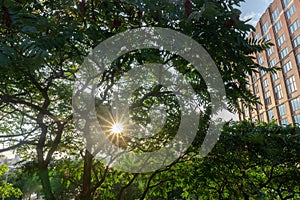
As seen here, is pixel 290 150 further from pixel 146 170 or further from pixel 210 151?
pixel 146 170

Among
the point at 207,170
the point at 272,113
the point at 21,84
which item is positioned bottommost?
the point at 207,170

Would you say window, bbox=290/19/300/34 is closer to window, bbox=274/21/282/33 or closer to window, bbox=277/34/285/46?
window, bbox=277/34/285/46

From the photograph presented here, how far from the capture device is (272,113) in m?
35.4

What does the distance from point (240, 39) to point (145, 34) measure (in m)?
1.32

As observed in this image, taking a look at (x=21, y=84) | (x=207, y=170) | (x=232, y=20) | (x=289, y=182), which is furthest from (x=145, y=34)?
(x=289, y=182)

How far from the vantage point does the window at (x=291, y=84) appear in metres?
29.9

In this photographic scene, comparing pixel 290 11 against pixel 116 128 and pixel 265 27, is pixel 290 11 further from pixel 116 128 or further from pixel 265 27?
pixel 116 128

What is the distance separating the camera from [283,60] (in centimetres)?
3167

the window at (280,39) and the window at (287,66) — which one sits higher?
the window at (280,39)

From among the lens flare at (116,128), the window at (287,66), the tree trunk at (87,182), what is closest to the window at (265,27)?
the window at (287,66)

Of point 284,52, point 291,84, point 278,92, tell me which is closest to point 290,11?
point 284,52

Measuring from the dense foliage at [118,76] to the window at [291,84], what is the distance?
950 inches

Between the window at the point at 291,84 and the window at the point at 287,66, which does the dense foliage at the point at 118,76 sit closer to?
the window at the point at 291,84

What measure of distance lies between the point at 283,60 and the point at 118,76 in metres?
31.8
